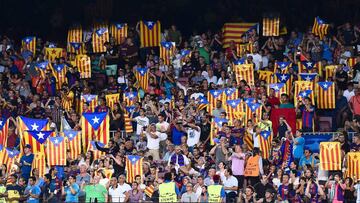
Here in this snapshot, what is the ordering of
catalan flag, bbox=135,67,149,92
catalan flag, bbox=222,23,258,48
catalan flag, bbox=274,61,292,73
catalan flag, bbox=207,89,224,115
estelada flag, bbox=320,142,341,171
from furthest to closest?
catalan flag, bbox=222,23,258,48, catalan flag, bbox=135,67,149,92, catalan flag, bbox=274,61,292,73, catalan flag, bbox=207,89,224,115, estelada flag, bbox=320,142,341,171

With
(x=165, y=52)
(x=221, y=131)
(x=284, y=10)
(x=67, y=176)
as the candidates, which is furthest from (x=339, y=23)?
(x=67, y=176)

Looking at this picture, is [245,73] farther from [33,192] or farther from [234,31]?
[33,192]

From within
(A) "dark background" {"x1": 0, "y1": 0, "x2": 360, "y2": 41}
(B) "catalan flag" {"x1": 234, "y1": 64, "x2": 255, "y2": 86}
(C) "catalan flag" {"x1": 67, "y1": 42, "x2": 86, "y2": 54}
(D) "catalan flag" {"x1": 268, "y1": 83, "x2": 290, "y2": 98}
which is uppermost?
(A) "dark background" {"x1": 0, "y1": 0, "x2": 360, "y2": 41}

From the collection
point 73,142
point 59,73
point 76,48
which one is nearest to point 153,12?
point 76,48

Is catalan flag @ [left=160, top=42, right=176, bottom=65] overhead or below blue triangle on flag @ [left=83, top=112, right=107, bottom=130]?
overhead

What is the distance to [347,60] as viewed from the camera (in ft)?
135

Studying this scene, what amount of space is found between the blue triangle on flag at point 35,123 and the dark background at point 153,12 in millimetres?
6715

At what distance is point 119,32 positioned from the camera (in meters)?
45.0

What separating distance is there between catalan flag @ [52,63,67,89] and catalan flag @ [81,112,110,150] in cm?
355

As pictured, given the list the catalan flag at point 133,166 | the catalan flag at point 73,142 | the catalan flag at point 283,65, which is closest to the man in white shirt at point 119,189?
the catalan flag at point 133,166

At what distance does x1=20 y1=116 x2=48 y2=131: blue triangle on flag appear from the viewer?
39.6 m

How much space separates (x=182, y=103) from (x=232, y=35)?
5.53 meters

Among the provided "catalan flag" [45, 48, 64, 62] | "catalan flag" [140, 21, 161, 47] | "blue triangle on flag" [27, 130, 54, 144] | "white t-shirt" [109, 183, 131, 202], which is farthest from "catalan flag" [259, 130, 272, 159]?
"catalan flag" [45, 48, 64, 62]

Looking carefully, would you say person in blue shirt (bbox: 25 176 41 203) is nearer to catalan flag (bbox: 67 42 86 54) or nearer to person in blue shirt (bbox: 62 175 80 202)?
person in blue shirt (bbox: 62 175 80 202)
